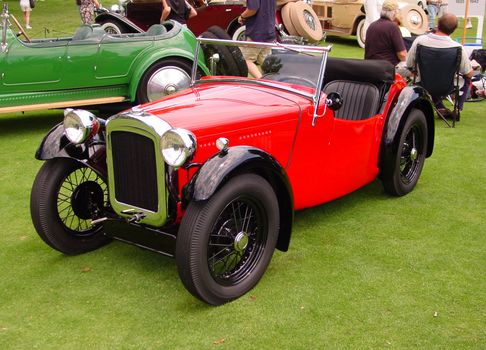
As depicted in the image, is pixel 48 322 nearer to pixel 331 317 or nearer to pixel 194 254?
pixel 194 254

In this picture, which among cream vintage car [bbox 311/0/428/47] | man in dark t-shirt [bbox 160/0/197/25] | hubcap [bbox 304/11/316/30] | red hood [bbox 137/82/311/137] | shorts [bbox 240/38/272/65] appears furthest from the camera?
cream vintage car [bbox 311/0/428/47]

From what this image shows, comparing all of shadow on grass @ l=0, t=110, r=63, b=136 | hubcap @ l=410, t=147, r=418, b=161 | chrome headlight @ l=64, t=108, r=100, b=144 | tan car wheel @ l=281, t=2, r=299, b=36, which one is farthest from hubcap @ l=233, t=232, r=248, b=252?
tan car wheel @ l=281, t=2, r=299, b=36

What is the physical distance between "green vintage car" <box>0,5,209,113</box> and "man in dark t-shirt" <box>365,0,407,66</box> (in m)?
2.27

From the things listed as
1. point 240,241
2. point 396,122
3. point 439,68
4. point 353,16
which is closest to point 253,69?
point 396,122

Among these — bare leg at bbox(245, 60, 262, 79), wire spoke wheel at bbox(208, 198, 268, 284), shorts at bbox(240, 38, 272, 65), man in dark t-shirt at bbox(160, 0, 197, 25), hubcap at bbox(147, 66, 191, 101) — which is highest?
man in dark t-shirt at bbox(160, 0, 197, 25)

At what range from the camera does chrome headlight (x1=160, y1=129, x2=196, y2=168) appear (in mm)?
3082

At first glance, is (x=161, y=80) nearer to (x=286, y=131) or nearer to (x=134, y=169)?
(x=286, y=131)

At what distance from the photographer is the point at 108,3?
882 inches

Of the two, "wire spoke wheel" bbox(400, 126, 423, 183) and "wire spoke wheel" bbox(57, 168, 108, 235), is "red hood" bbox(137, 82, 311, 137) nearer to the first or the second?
"wire spoke wheel" bbox(57, 168, 108, 235)

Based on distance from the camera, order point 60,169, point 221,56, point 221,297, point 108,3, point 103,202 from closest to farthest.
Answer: point 221,297 → point 60,169 → point 103,202 → point 221,56 → point 108,3

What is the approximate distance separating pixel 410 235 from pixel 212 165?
177cm

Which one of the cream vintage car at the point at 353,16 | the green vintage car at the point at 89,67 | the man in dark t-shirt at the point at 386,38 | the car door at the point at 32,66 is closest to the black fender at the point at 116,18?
the green vintage car at the point at 89,67

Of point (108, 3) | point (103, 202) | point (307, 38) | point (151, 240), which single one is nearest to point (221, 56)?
point (103, 202)

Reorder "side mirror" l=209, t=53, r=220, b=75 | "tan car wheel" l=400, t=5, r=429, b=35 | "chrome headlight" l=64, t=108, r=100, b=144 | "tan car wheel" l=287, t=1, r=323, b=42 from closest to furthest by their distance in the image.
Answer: "chrome headlight" l=64, t=108, r=100, b=144
"side mirror" l=209, t=53, r=220, b=75
"tan car wheel" l=287, t=1, r=323, b=42
"tan car wheel" l=400, t=5, r=429, b=35
